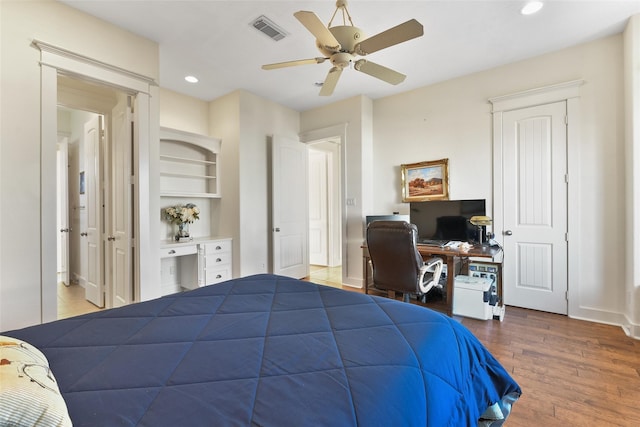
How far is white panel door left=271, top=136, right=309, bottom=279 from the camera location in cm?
428

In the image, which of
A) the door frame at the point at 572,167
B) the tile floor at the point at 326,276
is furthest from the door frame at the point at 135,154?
the door frame at the point at 572,167

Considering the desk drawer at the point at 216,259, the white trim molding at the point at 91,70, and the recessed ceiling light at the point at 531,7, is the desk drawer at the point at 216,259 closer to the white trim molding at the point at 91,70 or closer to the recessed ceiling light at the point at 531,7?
the white trim molding at the point at 91,70

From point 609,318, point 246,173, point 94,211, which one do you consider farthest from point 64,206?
point 609,318

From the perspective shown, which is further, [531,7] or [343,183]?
[343,183]

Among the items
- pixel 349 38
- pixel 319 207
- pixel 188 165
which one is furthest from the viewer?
pixel 319 207

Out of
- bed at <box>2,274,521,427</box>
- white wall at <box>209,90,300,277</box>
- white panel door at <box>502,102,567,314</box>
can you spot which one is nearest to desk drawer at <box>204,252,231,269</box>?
white wall at <box>209,90,300,277</box>

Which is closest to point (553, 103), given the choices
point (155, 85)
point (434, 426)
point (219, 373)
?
point (434, 426)

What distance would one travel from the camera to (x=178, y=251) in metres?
3.52

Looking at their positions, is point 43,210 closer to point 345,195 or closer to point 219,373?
point 219,373

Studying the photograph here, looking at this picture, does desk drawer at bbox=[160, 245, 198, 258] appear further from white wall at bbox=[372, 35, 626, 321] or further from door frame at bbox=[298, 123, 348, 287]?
white wall at bbox=[372, 35, 626, 321]

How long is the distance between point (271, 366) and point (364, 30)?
115 inches

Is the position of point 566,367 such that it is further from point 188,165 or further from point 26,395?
point 188,165

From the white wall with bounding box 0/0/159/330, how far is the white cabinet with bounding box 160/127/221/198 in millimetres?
1480

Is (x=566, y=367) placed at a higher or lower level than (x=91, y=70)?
lower
